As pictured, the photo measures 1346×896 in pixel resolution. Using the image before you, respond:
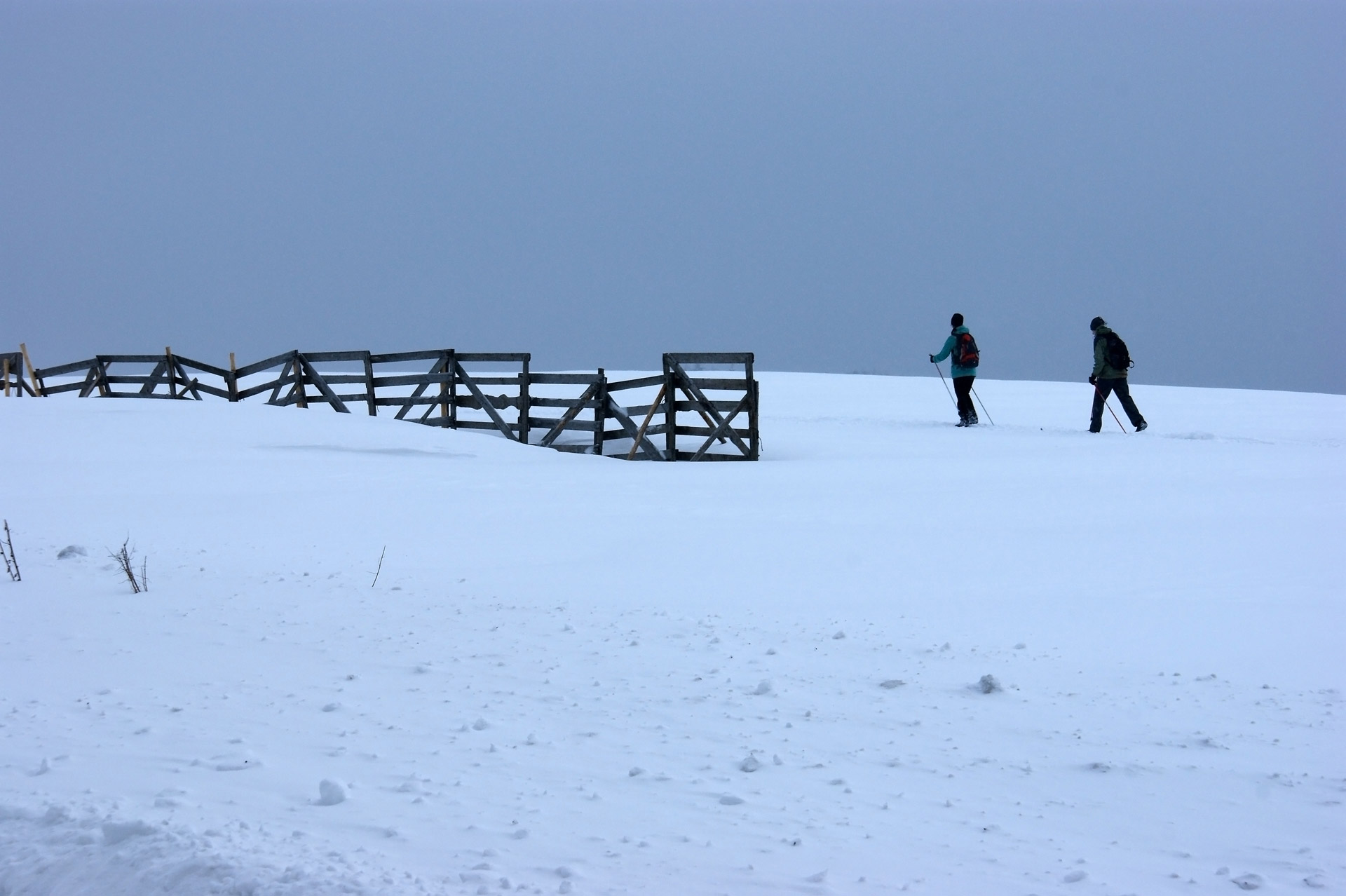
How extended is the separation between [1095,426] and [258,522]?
13.0 metres

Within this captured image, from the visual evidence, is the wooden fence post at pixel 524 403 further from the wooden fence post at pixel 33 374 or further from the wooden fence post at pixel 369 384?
the wooden fence post at pixel 33 374

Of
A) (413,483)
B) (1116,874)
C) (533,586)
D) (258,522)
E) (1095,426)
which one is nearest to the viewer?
(1116,874)

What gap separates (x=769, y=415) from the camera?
79.4ft

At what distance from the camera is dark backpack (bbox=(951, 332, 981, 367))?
728 inches

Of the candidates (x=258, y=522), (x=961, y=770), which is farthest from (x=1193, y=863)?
(x=258, y=522)

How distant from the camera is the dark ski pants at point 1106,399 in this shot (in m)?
17.3

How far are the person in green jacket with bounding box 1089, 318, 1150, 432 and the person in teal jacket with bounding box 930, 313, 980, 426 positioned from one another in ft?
6.41

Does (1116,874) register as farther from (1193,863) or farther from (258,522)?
(258,522)

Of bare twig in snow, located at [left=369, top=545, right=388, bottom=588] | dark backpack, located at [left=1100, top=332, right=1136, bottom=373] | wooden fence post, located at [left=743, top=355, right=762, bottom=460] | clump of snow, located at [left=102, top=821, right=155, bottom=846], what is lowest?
clump of snow, located at [left=102, top=821, right=155, bottom=846]

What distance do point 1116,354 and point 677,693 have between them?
1435cm

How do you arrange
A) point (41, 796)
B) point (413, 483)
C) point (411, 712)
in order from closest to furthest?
1. point (41, 796)
2. point (411, 712)
3. point (413, 483)

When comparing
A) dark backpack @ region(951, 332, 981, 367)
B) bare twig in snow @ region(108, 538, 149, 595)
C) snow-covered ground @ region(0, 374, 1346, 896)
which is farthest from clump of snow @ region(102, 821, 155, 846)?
dark backpack @ region(951, 332, 981, 367)

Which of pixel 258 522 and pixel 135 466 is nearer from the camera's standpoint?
pixel 258 522

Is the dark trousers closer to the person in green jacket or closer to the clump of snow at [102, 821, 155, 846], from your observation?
the person in green jacket
